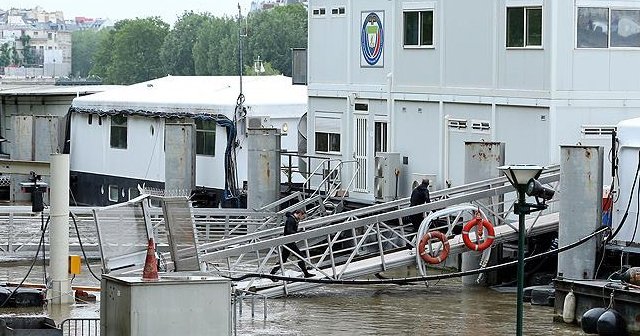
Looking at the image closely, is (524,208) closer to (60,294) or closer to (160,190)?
(60,294)

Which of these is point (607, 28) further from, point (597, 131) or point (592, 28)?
point (597, 131)

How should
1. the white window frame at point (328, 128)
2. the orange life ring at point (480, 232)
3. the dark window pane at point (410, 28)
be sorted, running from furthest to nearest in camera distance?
the white window frame at point (328, 128) → the dark window pane at point (410, 28) → the orange life ring at point (480, 232)

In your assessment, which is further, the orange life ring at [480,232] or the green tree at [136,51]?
the green tree at [136,51]

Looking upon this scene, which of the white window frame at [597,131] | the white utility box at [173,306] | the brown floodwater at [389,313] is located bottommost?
the brown floodwater at [389,313]

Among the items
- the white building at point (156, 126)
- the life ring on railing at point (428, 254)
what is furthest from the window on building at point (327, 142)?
the life ring on railing at point (428, 254)

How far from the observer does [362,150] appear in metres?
39.1

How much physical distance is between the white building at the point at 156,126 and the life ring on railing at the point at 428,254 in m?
13.8

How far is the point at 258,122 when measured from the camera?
4356 cm

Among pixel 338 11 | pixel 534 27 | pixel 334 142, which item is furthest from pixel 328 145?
pixel 534 27

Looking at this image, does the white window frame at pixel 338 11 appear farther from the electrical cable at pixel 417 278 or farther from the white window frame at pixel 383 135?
the electrical cable at pixel 417 278

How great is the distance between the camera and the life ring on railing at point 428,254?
99.5 ft

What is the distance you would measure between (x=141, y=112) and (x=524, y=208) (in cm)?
3038

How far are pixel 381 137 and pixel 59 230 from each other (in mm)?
12573

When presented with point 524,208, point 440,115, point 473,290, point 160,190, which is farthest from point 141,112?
point 524,208
